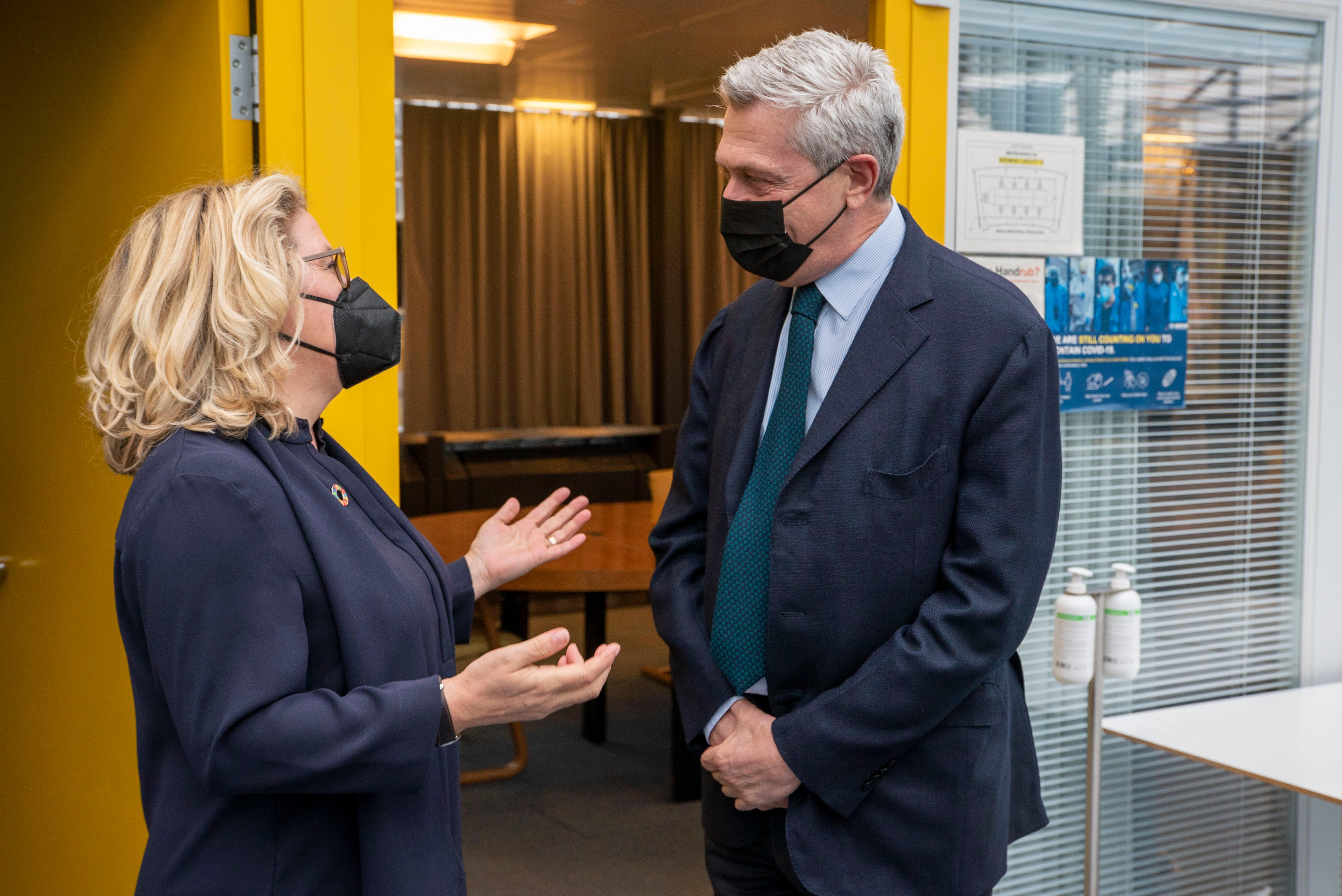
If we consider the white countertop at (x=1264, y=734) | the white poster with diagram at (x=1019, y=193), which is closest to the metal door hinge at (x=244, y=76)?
the white poster with diagram at (x=1019, y=193)

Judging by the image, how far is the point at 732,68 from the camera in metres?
1.57

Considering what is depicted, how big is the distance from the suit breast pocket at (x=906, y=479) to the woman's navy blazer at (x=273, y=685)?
583 millimetres

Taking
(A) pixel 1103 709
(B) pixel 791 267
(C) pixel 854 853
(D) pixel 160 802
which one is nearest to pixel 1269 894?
(A) pixel 1103 709

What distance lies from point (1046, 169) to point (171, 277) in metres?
1.74

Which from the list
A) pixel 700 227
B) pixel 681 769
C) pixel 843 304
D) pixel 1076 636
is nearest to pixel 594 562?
pixel 681 769

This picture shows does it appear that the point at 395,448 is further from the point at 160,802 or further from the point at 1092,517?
the point at 1092,517

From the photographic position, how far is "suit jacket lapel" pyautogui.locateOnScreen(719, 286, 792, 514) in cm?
164

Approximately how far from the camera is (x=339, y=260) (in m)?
1.46

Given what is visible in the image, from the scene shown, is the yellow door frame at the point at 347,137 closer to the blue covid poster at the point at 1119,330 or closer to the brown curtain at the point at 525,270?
the blue covid poster at the point at 1119,330

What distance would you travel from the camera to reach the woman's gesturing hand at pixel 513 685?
125 centimetres

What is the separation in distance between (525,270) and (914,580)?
6.77 m

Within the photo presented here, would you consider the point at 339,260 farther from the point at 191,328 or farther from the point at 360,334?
the point at 191,328

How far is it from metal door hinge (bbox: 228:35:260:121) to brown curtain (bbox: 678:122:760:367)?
21.3 feet

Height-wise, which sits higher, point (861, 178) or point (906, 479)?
point (861, 178)
